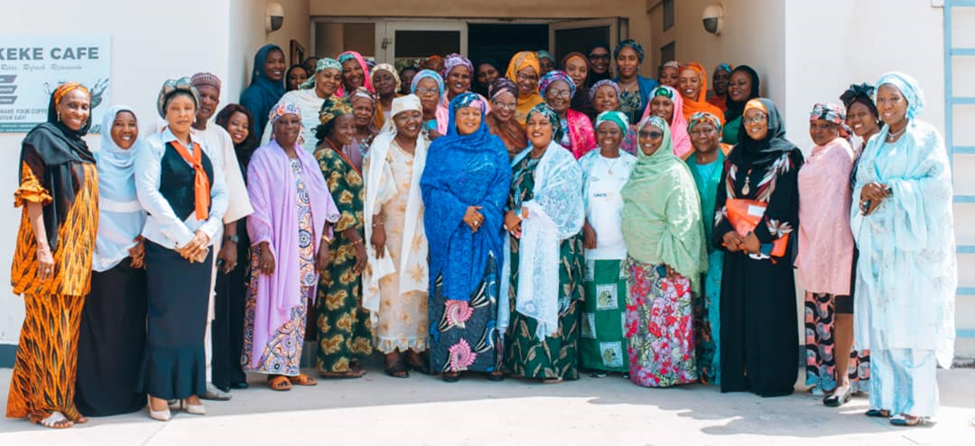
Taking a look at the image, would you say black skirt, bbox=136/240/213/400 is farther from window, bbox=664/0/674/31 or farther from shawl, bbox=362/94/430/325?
window, bbox=664/0/674/31

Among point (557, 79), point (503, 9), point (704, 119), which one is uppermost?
point (503, 9)

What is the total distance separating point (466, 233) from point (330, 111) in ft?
3.71

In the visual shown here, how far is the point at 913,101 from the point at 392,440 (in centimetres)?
317

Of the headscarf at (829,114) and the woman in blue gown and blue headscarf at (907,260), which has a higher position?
the headscarf at (829,114)

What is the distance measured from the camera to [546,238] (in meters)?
5.79

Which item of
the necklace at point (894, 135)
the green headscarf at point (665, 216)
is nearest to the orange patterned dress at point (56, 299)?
the green headscarf at point (665, 216)

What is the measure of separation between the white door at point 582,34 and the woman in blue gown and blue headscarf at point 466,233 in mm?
4568

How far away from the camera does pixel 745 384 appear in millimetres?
5664

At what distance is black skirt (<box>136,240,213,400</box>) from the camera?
4762 mm

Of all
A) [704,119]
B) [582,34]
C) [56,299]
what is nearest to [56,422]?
[56,299]

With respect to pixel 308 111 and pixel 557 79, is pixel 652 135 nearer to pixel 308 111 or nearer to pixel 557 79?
pixel 557 79

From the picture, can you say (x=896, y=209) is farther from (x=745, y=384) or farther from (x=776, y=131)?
(x=745, y=384)

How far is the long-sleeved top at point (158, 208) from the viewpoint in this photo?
4.67 metres

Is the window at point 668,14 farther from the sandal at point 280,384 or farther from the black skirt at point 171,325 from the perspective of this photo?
the black skirt at point 171,325
